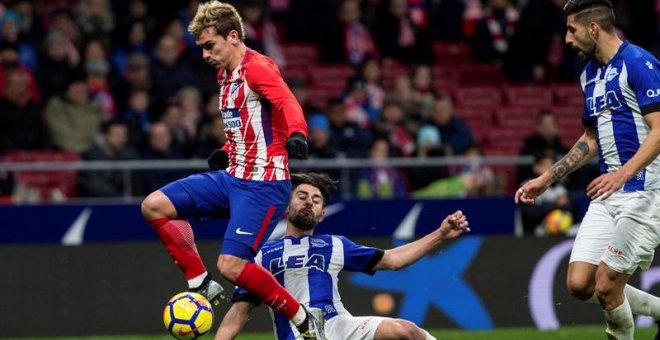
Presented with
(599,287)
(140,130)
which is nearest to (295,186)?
(599,287)

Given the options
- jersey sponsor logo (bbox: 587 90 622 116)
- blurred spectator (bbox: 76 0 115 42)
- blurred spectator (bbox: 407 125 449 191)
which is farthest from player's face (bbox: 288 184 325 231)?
blurred spectator (bbox: 76 0 115 42)

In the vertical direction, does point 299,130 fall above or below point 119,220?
above

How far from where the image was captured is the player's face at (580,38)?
9078 mm

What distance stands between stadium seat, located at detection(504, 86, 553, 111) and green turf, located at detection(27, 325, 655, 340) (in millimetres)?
6575

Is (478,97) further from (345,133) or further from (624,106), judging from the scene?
(624,106)

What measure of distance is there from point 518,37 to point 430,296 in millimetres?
6811

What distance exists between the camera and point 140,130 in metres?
16.4

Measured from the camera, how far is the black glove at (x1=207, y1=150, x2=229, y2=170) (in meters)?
9.67

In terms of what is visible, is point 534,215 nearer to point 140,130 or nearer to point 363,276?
point 363,276

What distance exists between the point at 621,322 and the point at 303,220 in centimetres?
214

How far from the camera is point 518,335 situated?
502 inches

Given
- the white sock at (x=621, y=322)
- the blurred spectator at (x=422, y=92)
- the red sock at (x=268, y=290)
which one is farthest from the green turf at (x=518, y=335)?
the blurred spectator at (x=422, y=92)

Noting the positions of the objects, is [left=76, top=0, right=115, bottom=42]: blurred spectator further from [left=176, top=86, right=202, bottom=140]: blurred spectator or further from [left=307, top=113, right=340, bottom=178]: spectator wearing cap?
[left=307, top=113, right=340, bottom=178]: spectator wearing cap

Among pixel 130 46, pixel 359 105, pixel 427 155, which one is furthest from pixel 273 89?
pixel 130 46
